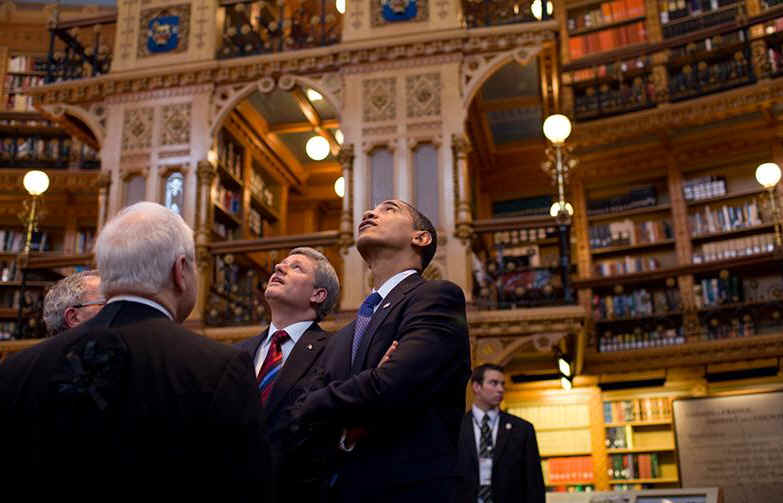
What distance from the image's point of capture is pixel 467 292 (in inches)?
283

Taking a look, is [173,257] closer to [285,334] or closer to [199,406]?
[199,406]

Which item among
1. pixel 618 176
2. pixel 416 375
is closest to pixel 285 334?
pixel 416 375

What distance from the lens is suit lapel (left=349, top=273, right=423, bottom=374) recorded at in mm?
2312

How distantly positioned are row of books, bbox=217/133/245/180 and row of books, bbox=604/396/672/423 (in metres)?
4.63

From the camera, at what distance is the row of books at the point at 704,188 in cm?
869

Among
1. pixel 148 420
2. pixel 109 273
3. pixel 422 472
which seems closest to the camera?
pixel 148 420

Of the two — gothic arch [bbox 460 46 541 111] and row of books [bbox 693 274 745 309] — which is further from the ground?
gothic arch [bbox 460 46 541 111]

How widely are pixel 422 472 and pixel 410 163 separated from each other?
5.76 meters

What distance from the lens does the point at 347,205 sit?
304 inches

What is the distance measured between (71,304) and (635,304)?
22.0ft

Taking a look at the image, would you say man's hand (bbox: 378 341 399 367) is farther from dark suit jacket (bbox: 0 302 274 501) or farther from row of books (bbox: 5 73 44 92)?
row of books (bbox: 5 73 44 92)

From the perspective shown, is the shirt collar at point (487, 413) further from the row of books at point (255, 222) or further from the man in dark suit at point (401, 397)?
the row of books at point (255, 222)

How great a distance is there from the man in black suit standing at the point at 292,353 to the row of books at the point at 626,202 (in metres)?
6.64

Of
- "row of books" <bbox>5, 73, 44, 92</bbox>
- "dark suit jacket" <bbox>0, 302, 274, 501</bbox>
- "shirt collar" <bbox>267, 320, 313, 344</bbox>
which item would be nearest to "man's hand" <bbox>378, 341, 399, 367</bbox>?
"dark suit jacket" <bbox>0, 302, 274, 501</bbox>
